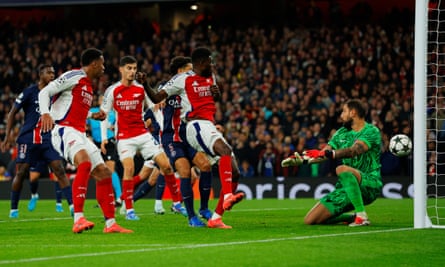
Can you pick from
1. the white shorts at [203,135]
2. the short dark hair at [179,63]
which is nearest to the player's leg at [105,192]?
the white shorts at [203,135]

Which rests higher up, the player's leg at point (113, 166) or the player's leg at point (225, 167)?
the player's leg at point (225, 167)

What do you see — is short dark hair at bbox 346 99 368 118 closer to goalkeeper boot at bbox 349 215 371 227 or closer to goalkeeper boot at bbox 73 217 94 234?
goalkeeper boot at bbox 349 215 371 227

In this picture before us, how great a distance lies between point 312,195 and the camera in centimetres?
2202

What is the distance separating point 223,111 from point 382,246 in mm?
17526

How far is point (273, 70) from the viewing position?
27.4 metres

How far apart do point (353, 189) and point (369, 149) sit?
58 centimetres

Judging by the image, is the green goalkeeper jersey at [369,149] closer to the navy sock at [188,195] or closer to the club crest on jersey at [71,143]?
the navy sock at [188,195]

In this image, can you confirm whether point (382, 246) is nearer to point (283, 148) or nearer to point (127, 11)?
point (283, 148)

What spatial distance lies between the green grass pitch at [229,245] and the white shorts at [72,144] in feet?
Answer: 2.84

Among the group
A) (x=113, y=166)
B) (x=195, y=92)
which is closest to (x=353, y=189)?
(x=195, y=92)

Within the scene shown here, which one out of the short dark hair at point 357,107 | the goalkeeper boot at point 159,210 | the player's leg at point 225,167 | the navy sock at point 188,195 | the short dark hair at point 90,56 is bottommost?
the goalkeeper boot at point 159,210

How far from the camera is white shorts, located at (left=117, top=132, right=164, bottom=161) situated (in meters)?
13.3

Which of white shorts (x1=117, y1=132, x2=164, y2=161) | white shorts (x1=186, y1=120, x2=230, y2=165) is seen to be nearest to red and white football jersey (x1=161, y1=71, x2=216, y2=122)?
white shorts (x1=186, y1=120, x2=230, y2=165)

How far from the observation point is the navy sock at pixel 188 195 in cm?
1142
